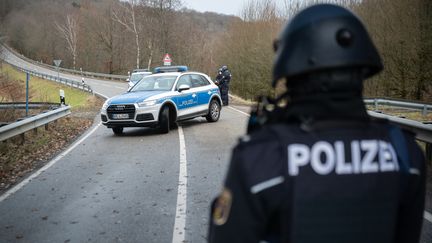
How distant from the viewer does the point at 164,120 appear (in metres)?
12.7

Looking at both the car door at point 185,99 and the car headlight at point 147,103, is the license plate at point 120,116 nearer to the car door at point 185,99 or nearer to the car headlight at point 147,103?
the car headlight at point 147,103

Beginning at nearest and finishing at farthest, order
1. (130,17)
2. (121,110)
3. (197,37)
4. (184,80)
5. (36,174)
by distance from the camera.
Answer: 1. (36,174)
2. (121,110)
3. (184,80)
4. (197,37)
5. (130,17)

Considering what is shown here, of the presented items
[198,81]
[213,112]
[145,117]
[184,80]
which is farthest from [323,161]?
[213,112]

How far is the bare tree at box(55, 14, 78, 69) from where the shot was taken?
238 feet

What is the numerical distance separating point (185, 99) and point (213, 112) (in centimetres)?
179

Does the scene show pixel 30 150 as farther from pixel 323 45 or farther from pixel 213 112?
pixel 323 45

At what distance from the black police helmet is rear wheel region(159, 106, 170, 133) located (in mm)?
11144

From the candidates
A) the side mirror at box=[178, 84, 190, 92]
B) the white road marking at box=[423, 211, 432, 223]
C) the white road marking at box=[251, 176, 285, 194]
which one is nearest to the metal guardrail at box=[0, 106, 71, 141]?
the side mirror at box=[178, 84, 190, 92]

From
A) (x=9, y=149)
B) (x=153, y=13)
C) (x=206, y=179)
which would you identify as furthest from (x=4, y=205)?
(x=153, y=13)

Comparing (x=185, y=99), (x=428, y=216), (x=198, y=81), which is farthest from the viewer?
(x=198, y=81)

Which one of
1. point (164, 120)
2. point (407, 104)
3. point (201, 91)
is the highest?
point (201, 91)

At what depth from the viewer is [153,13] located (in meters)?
50.8

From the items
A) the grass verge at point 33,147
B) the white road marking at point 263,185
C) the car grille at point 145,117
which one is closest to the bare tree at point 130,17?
the grass verge at point 33,147

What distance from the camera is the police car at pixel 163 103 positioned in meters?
12.5
